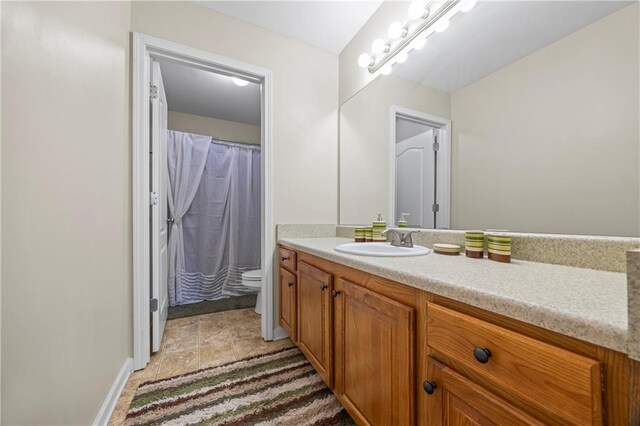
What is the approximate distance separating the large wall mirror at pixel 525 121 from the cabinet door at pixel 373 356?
62 cm

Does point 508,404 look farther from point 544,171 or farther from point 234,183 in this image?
point 234,183

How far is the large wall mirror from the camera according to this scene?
72 centimetres

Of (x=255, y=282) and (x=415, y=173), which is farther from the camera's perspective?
(x=255, y=282)

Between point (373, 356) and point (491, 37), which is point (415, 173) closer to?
point (491, 37)

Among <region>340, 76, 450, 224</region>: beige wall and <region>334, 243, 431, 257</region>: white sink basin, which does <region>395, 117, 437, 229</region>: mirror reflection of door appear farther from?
<region>334, 243, 431, 257</region>: white sink basin

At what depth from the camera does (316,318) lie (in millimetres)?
1254

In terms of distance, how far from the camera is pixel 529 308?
433 millimetres

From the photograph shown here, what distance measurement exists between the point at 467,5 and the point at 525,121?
2.22 ft

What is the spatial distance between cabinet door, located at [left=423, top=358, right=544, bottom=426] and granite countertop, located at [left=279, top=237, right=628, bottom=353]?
0.56ft

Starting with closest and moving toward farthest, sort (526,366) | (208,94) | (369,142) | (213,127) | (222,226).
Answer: (526,366)
(369,142)
(208,94)
(222,226)
(213,127)

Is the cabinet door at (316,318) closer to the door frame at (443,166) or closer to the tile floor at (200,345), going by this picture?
the tile floor at (200,345)

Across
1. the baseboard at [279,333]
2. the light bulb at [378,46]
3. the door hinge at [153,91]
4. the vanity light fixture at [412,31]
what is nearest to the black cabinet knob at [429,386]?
the baseboard at [279,333]

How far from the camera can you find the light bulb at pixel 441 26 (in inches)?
49.9

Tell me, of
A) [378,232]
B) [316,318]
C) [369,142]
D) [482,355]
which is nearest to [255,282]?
[316,318]
